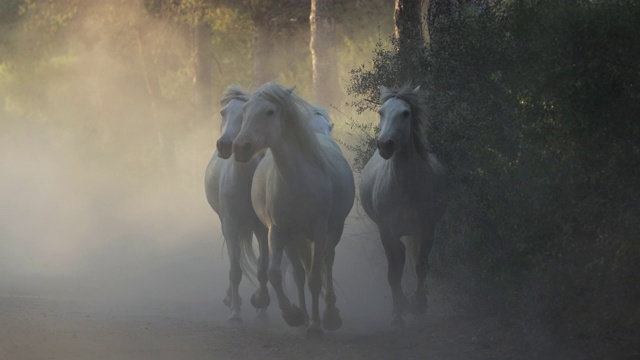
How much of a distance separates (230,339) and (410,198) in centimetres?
244

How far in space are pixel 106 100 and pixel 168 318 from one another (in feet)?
116

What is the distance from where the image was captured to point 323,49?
25656 mm

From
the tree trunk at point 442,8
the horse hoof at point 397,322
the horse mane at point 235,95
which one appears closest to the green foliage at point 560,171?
the horse hoof at point 397,322

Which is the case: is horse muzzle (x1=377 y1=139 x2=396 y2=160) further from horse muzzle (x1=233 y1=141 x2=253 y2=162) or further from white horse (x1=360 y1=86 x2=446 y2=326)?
horse muzzle (x1=233 y1=141 x2=253 y2=162)

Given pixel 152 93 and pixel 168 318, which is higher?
pixel 152 93

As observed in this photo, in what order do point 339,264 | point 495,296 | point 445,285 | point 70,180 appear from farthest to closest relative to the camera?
point 70,180 → point 339,264 → point 445,285 → point 495,296

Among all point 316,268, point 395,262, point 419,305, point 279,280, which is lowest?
point 419,305

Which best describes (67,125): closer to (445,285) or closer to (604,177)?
(445,285)

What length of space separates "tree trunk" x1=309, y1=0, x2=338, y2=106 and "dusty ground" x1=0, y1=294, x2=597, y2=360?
13024mm

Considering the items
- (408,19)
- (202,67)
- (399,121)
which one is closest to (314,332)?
(399,121)

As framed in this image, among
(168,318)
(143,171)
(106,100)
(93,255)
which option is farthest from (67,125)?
(168,318)

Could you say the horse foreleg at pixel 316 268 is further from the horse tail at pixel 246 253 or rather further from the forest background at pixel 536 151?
the horse tail at pixel 246 253

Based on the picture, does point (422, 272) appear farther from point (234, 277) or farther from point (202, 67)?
point (202, 67)

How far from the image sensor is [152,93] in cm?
4053
